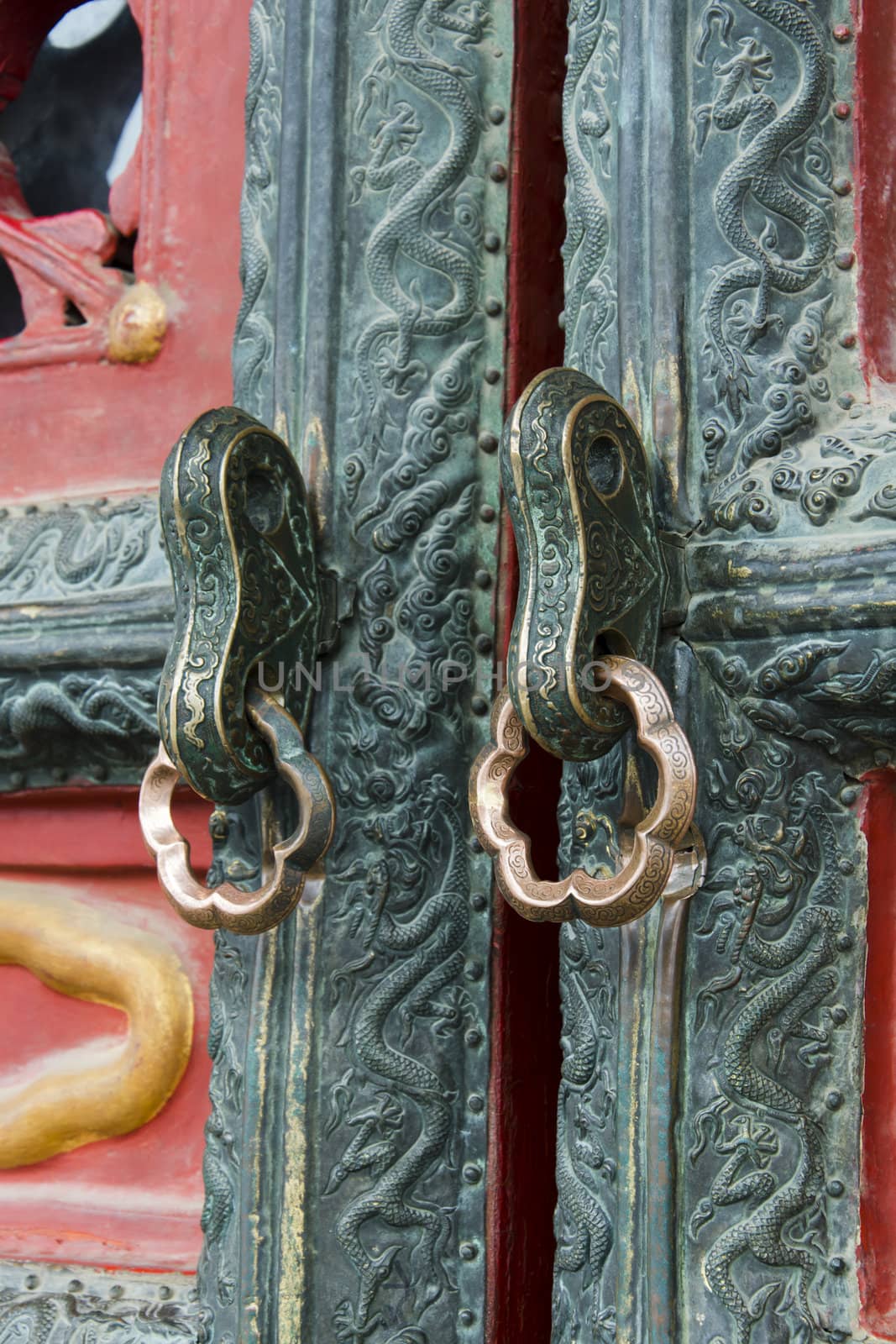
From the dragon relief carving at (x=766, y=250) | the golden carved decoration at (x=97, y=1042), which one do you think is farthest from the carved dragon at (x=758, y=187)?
the golden carved decoration at (x=97, y=1042)

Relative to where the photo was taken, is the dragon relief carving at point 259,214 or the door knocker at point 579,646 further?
the dragon relief carving at point 259,214

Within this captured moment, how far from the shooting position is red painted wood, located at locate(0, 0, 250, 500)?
98cm

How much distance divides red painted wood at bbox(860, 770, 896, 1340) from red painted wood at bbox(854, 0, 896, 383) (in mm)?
215

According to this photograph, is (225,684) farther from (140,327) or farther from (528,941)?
(140,327)

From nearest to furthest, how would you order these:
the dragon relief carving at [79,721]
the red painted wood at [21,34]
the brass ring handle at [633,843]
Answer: the brass ring handle at [633,843]
the dragon relief carving at [79,721]
the red painted wood at [21,34]

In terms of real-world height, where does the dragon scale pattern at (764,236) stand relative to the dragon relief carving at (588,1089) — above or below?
above

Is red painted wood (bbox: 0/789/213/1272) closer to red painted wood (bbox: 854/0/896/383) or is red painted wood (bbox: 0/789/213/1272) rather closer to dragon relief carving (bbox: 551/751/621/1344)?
dragon relief carving (bbox: 551/751/621/1344)

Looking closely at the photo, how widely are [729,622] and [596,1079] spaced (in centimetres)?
23

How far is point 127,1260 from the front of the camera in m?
0.93

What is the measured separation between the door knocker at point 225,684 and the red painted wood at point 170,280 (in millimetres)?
224

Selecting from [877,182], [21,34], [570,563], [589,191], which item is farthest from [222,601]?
[21,34]

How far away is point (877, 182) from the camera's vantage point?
2.54ft

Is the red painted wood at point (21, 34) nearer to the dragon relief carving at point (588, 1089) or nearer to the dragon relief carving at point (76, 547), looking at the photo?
the dragon relief carving at point (76, 547)

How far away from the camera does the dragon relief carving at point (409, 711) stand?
2.64ft
